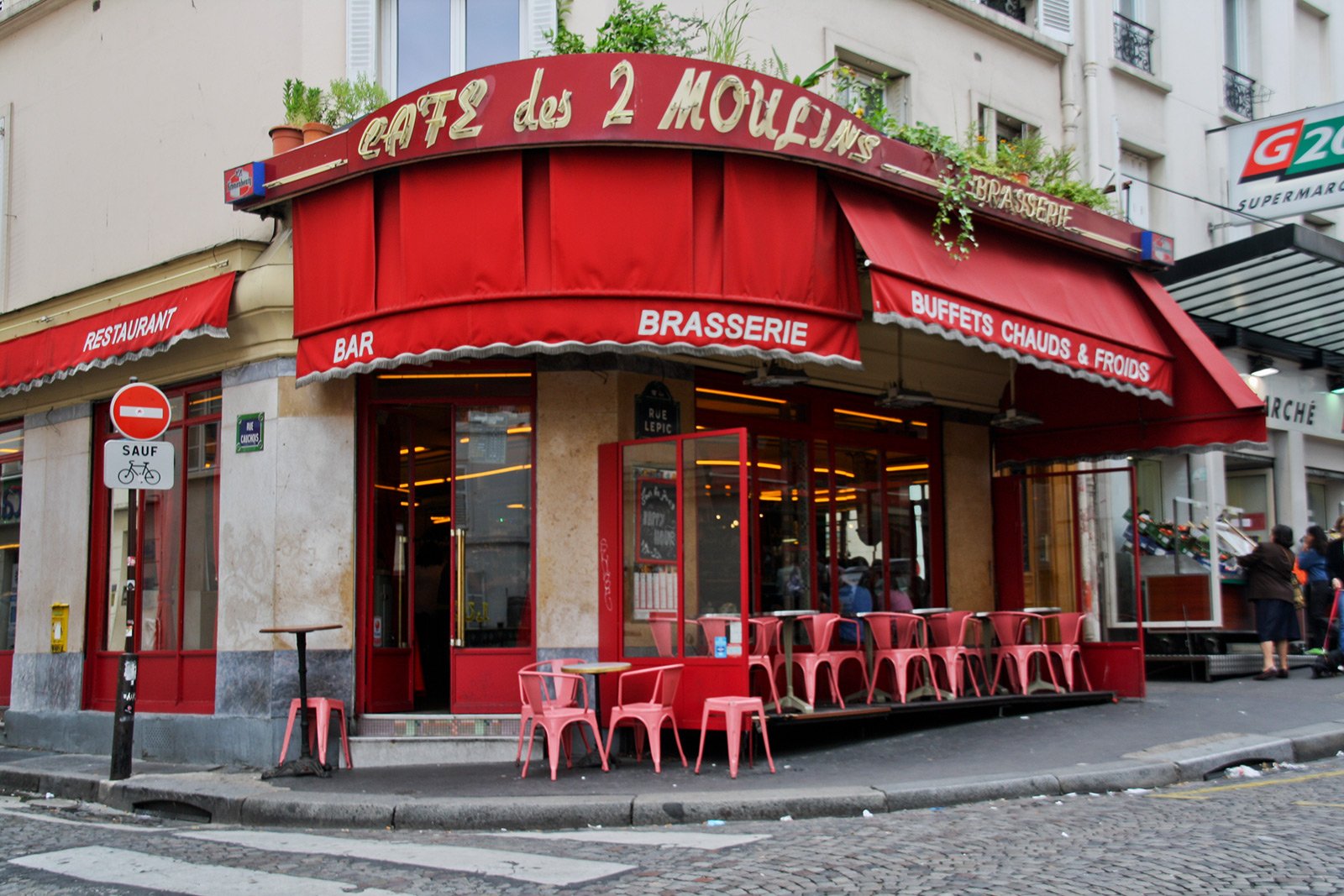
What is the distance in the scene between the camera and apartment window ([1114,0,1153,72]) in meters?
17.7

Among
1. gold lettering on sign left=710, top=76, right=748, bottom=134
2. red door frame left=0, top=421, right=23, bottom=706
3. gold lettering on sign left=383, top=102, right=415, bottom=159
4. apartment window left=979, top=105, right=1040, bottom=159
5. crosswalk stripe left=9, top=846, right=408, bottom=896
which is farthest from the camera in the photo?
apartment window left=979, top=105, right=1040, bottom=159

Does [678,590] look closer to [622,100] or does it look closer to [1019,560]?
[622,100]

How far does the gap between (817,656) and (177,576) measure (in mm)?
5805

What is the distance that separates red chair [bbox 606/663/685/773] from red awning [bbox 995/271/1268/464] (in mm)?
5587

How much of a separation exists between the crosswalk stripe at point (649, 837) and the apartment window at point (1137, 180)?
12.4m

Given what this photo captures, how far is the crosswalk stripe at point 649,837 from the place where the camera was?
6.95 metres

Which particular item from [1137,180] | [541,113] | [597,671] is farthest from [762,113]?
[1137,180]

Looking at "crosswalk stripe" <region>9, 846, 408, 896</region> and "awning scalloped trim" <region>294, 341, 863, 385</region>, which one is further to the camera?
"awning scalloped trim" <region>294, 341, 863, 385</region>

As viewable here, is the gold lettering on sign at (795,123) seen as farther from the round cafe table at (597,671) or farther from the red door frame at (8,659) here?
the red door frame at (8,659)

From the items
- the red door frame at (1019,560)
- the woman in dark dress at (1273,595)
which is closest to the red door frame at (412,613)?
the red door frame at (1019,560)

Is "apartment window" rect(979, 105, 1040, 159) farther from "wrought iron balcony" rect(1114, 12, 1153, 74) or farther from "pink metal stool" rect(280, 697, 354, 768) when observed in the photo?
"pink metal stool" rect(280, 697, 354, 768)

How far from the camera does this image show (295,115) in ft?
35.9

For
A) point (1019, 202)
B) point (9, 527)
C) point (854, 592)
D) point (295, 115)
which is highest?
point (295, 115)

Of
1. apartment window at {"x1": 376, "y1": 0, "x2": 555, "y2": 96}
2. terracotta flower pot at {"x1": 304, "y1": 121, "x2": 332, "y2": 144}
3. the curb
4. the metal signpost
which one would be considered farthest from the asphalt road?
apartment window at {"x1": 376, "y1": 0, "x2": 555, "y2": 96}
